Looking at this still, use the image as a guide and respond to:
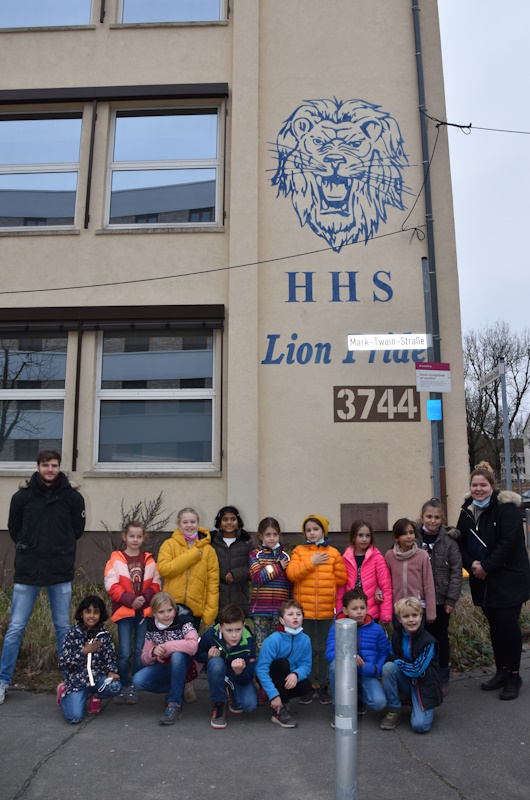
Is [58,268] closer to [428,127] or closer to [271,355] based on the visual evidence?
[271,355]

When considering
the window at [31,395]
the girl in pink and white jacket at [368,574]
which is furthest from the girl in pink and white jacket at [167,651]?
the window at [31,395]

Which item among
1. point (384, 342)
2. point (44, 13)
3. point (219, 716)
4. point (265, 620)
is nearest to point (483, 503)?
point (265, 620)

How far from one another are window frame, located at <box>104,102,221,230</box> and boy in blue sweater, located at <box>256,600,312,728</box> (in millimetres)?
5829

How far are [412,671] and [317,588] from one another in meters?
0.96

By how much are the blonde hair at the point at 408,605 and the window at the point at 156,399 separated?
14.2 ft

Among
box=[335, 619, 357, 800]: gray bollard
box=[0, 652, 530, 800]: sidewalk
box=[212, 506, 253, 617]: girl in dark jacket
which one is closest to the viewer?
box=[335, 619, 357, 800]: gray bollard

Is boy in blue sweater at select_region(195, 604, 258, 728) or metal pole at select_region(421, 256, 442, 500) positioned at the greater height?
metal pole at select_region(421, 256, 442, 500)

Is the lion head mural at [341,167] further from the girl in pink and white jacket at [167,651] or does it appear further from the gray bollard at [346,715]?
the gray bollard at [346,715]

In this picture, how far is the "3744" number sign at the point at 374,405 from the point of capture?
8789mm

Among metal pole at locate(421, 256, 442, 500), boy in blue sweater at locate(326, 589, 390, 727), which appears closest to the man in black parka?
boy in blue sweater at locate(326, 589, 390, 727)

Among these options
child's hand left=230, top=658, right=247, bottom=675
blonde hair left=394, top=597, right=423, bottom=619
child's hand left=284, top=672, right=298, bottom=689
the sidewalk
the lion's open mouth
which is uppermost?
the lion's open mouth

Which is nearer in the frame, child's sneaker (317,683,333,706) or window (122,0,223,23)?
child's sneaker (317,683,333,706)

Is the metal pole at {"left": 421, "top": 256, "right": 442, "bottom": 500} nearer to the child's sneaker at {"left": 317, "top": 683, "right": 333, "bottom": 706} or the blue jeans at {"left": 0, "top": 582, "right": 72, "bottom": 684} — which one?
the child's sneaker at {"left": 317, "top": 683, "right": 333, "bottom": 706}

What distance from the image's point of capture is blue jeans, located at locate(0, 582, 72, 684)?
5.36 meters
